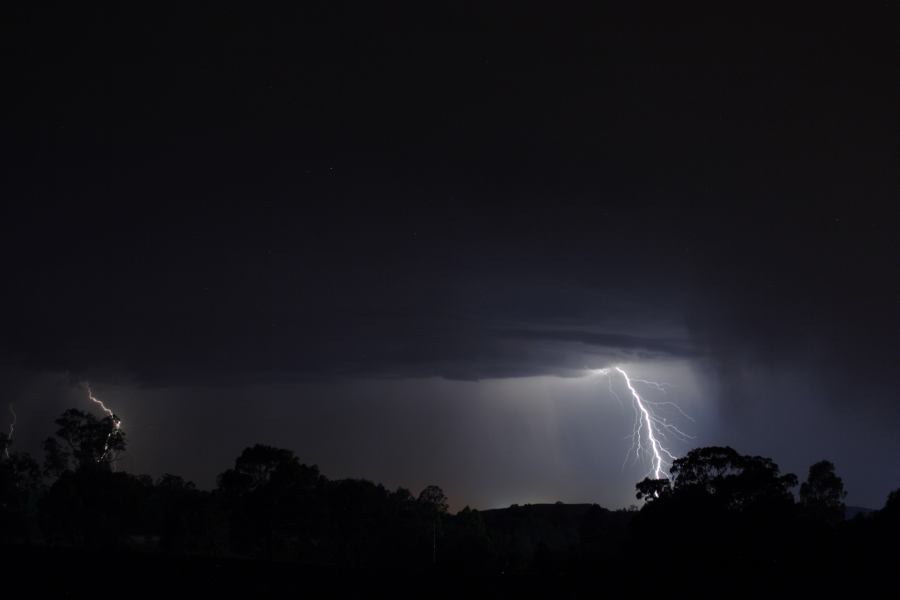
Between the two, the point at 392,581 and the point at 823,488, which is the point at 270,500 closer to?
the point at 392,581

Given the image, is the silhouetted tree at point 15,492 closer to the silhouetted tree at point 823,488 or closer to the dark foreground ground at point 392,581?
the dark foreground ground at point 392,581

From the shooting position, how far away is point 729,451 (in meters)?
61.5

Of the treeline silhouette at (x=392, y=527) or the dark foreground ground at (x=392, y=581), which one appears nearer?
the dark foreground ground at (x=392, y=581)

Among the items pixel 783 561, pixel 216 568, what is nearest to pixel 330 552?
pixel 216 568

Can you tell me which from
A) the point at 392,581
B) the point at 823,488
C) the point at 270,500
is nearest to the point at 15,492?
the point at 270,500

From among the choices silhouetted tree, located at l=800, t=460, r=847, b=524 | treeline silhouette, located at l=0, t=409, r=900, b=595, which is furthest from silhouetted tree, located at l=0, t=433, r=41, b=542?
silhouetted tree, located at l=800, t=460, r=847, b=524

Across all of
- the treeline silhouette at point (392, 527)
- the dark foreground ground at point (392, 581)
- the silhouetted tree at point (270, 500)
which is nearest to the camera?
the dark foreground ground at point (392, 581)

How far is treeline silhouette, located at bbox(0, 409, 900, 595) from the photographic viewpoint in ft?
141

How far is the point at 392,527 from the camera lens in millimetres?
80000

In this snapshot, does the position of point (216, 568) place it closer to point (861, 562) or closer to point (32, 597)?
point (32, 597)

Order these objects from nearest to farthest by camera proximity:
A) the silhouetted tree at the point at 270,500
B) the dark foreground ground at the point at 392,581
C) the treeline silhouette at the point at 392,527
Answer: the dark foreground ground at the point at 392,581, the treeline silhouette at the point at 392,527, the silhouetted tree at the point at 270,500

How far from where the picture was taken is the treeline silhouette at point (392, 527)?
43.0 meters

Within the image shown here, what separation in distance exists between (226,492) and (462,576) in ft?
104

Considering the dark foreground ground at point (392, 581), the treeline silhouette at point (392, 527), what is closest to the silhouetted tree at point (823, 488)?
the treeline silhouette at point (392, 527)
